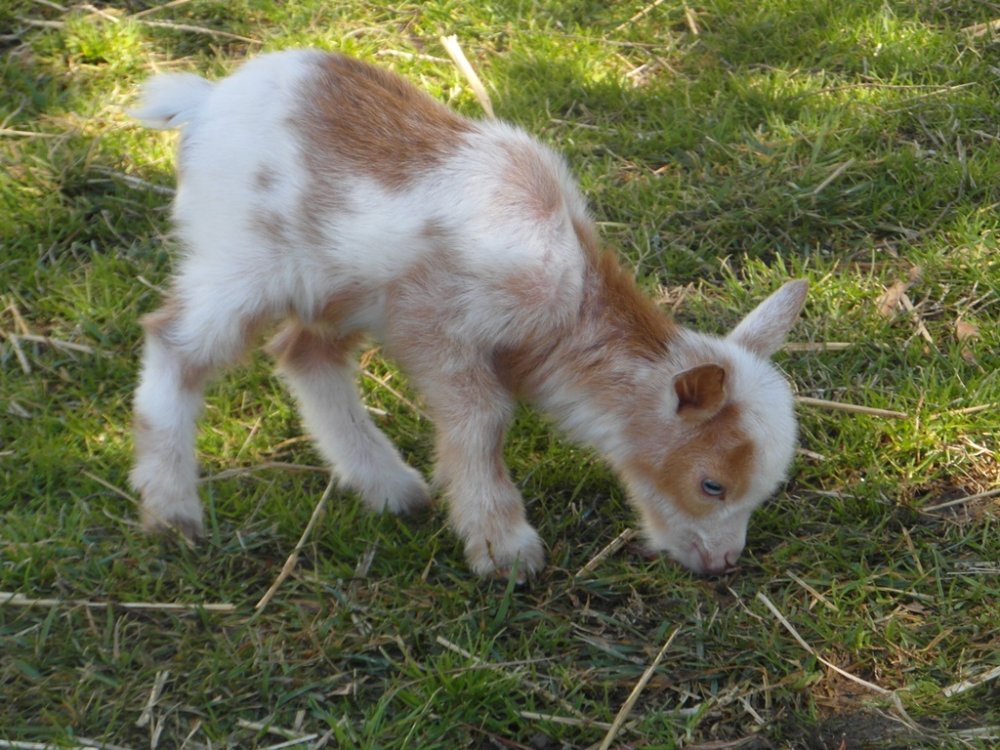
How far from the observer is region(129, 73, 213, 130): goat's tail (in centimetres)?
429

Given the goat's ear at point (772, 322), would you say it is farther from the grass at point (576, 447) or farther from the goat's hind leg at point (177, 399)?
the goat's hind leg at point (177, 399)

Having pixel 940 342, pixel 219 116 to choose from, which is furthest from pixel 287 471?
pixel 940 342

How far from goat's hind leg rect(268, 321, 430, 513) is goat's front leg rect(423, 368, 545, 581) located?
Answer: 0.35m

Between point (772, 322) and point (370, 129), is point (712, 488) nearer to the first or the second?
point (772, 322)

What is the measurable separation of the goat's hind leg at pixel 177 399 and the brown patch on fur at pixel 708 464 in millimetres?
1375

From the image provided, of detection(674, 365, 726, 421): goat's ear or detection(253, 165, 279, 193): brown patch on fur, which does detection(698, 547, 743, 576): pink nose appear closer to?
detection(674, 365, 726, 421): goat's ear

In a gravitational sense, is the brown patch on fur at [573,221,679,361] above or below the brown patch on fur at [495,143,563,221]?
below

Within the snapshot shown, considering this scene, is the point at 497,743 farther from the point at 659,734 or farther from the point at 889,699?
the point at 889,699

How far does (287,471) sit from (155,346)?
0.63 metres

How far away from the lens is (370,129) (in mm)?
4066

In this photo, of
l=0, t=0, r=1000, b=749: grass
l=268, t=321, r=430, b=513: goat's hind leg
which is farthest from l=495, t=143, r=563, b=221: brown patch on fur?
l=0, t=0, r=1000, b=749: grass

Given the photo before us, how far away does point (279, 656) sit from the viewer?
3.65 metres

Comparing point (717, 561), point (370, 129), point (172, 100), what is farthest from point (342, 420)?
point (717, 561)

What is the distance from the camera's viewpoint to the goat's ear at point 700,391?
3.74 meters
